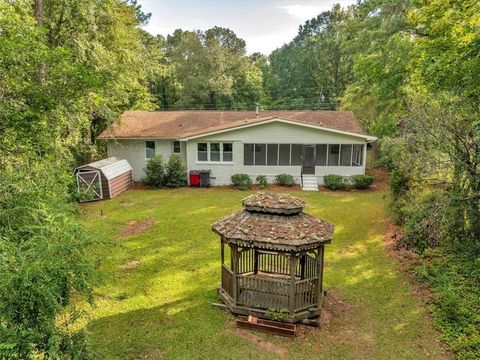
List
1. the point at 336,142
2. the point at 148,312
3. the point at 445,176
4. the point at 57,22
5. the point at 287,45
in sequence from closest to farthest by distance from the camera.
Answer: the point at 148,312
the point at 445,176
the point at 57,22
the point at 336,142
the point at 287,45

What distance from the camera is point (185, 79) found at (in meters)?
35.8

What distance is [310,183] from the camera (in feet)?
62.0

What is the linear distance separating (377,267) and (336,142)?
1060 cm

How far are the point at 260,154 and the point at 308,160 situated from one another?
2.97 m

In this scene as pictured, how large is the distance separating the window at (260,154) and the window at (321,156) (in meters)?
3.17

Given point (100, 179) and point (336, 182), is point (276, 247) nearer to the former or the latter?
point (100, 179)

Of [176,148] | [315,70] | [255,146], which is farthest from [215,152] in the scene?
[315,70]

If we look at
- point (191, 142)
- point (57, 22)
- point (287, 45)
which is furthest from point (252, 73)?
point (57, 22)

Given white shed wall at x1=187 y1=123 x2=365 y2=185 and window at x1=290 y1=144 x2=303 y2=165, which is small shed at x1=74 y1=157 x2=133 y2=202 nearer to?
white shed wall at x1=187 y1=123 x2=365 y2=185

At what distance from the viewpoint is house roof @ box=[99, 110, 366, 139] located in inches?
768

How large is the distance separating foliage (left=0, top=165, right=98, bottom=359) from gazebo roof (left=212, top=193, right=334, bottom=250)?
120 inches

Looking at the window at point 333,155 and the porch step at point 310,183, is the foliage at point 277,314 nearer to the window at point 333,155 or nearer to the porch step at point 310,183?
the porch step at point 310,183

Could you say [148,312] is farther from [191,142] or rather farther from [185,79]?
[185,79]

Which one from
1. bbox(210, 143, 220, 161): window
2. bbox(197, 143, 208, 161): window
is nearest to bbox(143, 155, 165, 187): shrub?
bbox(197, 143, 208, 161): window
